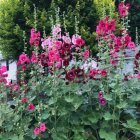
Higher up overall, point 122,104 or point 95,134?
point 122,104

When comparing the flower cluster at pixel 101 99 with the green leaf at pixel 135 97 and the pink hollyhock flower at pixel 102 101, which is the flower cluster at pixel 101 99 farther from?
Result: the green leaf at pixel 135 97

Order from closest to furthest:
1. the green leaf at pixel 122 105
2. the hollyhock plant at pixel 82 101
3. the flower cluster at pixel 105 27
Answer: the green leaf at pixel 122 105 < the hollyhock plant at pixel 82 101 < the flower cluster at pixel 105 27

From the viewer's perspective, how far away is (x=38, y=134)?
3.09 metres

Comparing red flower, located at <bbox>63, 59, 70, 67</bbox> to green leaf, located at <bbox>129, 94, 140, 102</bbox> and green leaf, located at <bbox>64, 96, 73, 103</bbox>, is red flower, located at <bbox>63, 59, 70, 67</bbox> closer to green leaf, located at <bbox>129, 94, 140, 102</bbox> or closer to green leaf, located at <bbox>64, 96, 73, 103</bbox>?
green leaf, located at <bbox>64, 96, 73, 103</bbox>

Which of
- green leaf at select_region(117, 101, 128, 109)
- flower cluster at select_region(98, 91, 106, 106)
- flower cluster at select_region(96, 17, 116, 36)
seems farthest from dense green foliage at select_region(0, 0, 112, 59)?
green leaf at select_region(117, 101, 128, 109)

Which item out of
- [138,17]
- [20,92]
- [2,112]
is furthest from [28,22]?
[138,17]

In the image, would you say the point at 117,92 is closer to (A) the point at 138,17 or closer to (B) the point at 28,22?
(B) the point at 28,22

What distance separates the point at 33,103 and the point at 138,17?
6.22 meters

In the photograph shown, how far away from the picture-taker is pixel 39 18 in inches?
237

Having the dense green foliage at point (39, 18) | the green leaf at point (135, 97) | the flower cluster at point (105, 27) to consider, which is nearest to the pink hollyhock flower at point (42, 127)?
the green leaf at point (135, 97)

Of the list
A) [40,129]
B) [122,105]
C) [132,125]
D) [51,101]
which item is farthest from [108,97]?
[40,129]

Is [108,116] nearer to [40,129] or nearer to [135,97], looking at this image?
[135,97]

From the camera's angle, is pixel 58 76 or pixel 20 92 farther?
pixel 20 92

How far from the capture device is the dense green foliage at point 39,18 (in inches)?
232
